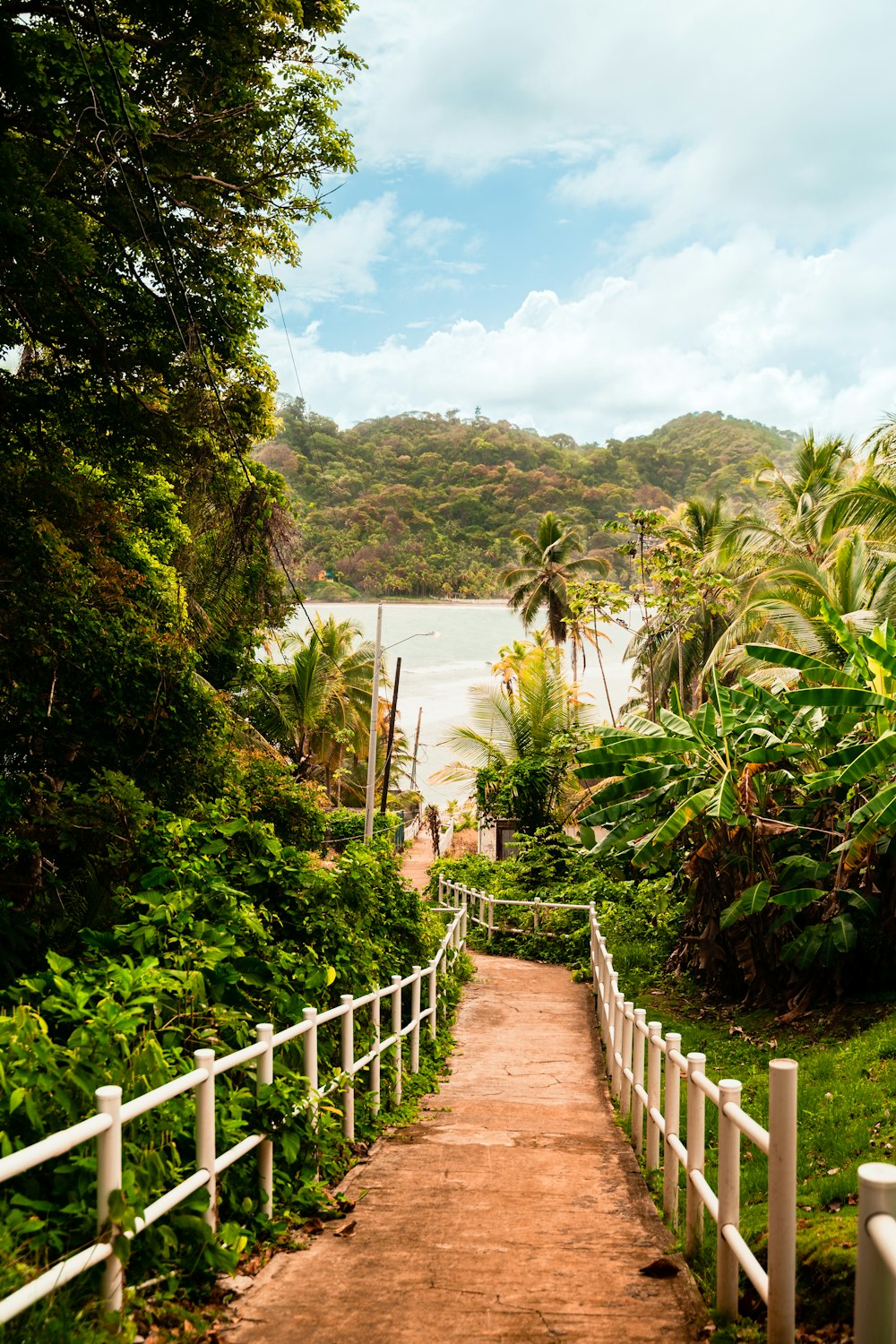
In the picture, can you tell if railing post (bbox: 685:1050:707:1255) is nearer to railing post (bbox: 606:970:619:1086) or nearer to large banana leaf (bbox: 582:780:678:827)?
railing post (bbox: 606:970:619:1086)

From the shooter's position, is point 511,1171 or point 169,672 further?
point 169,672

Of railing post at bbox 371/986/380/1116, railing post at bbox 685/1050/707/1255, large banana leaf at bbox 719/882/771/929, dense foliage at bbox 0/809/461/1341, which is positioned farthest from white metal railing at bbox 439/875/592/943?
railing post at bbox 685/1050/707/1255

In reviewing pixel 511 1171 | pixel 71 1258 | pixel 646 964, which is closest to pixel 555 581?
pixel 646 964

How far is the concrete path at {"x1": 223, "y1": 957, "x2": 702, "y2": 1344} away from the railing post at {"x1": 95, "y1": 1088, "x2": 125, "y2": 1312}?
555 millimetres

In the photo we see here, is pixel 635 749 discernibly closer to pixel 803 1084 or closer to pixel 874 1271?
pixel 803 1084

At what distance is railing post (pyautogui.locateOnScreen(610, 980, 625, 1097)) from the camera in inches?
366

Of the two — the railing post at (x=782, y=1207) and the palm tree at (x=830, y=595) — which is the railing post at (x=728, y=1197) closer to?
the railing post at (x=782, y=1207)

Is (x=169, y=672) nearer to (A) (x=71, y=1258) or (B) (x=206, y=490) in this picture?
(B) (x=206, y=490)

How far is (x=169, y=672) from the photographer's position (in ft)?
43.5

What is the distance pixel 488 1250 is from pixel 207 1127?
4.78ft

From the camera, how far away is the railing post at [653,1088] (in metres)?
6.40

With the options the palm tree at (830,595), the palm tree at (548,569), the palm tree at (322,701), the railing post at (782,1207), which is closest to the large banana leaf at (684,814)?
the palm tree at (830,595)

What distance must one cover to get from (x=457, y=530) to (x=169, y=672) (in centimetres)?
5960

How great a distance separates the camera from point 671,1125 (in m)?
5.66
